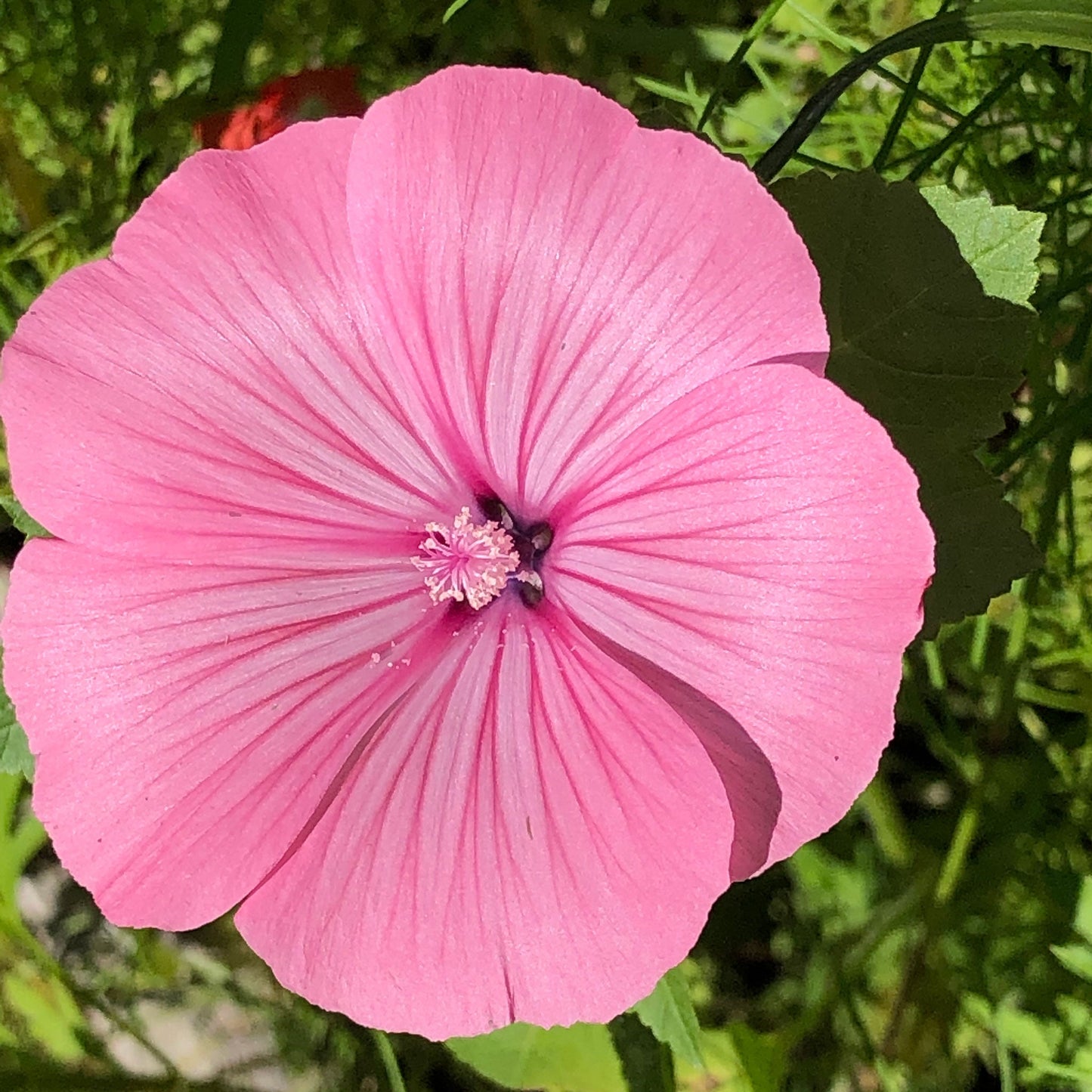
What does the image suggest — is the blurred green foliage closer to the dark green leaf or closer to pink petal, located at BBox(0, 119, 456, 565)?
the dark green leaf

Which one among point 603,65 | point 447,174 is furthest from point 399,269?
point 603,65

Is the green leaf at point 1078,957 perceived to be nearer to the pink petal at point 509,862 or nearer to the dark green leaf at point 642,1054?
the dark green leaf at point 642,1054

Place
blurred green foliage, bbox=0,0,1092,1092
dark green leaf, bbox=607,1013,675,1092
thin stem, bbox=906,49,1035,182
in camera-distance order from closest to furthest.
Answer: thin stem, bbox=906,49,1035,182 → dark green leaf, bbox=607,1013,675,1092 → blurred green foliage, bbox=0,0,1092,1092

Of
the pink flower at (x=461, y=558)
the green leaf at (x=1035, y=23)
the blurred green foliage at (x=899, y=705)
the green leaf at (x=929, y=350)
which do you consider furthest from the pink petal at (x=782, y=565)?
the blurred green foliage at (x=899, y=705)

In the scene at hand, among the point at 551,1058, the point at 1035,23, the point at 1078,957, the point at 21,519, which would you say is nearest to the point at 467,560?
the point at 21,519

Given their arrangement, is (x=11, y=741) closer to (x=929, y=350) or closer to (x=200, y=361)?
(x=200, y=361)

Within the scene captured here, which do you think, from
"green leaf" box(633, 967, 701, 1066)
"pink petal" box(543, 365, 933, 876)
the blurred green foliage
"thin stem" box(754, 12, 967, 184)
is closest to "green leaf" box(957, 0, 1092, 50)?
"thin stem" box(754, 12, 967, 184)

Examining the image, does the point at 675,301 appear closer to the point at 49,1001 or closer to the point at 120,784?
the point at 120,784
